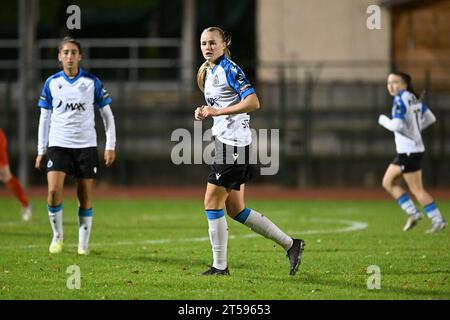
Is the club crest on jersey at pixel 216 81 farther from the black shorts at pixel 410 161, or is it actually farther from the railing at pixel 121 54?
the railing at pixel 121 54

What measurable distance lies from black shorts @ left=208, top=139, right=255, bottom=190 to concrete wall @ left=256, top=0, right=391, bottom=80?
1871 centimetres

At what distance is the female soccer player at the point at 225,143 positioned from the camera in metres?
8.50

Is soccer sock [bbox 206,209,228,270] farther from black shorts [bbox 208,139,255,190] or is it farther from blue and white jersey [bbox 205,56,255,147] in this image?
blue and white jersey [bbox 205,56,255,147]

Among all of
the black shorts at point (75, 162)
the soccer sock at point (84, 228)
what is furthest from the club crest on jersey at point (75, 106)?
the soccer sock at point (84, 228)

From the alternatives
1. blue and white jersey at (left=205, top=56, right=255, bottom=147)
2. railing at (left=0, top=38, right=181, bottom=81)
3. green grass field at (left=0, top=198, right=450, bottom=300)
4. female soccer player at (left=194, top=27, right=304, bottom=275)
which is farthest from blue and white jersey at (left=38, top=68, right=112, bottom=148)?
railing at (left=0, top=38, right=181, bottom=81)

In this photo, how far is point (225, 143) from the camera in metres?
8.54

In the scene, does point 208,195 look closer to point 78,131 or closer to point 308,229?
point 78,131

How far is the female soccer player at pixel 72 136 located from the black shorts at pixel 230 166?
2.28 metres

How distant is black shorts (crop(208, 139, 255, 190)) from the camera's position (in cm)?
849

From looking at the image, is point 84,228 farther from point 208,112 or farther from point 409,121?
point 409,121

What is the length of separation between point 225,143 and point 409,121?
5.14 m

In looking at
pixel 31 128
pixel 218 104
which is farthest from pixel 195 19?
pixel 218 104
